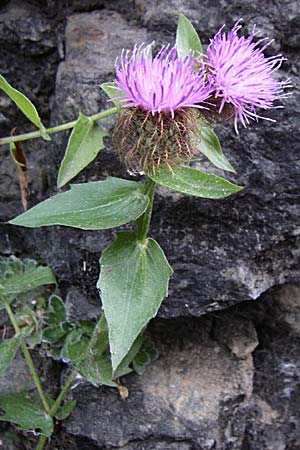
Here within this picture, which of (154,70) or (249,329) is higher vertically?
(154,70)

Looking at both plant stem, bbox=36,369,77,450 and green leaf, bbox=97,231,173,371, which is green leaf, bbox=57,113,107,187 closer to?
green leaf, bbox=97,231,173,371

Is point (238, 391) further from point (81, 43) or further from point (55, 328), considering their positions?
point (81, 43)

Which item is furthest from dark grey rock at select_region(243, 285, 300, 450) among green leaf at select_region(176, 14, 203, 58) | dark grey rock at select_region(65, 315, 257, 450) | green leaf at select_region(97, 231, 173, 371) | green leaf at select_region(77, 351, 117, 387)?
green leaf at select_region(176, 14, 203, 58)

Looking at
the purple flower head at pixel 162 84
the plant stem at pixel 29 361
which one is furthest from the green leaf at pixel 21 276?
the purple flower head at pixel 162 84

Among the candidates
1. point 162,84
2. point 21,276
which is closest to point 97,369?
point 21,276

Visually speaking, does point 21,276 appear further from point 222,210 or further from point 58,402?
point 222,210

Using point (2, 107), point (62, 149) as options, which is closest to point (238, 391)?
point (62, 149)
